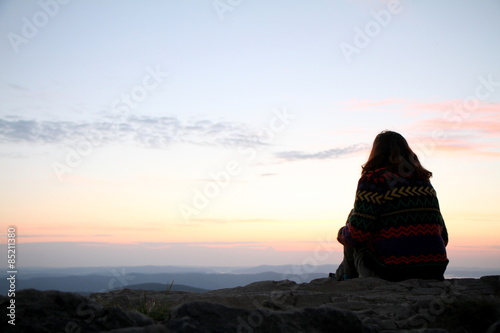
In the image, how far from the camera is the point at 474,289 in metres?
4.46

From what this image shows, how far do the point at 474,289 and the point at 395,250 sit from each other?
0.80 metres

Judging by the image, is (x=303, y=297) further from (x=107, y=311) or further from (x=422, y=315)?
(x=107, y=311)

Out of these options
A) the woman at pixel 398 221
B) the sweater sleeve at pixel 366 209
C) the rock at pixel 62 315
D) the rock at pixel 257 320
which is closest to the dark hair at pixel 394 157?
the woman at pixel 398 221

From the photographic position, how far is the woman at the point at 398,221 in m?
4.88

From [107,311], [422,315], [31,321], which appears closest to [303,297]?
[422,315]

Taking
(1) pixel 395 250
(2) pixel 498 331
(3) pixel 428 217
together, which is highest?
A: (3) pixel 428 217

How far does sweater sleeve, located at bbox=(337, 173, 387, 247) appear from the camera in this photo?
4.95 meters

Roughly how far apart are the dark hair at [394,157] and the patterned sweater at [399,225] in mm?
87

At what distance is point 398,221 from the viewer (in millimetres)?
4895

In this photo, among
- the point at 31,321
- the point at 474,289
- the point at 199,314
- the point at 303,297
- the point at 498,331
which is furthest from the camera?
the point at 474,289

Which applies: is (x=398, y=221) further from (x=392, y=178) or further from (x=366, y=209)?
(x=392, y=178)

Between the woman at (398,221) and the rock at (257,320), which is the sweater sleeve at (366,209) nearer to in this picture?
the woman at (398,221)

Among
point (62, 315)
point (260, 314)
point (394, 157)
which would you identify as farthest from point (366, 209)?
point (62, 315)

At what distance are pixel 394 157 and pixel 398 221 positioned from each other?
69 cm
